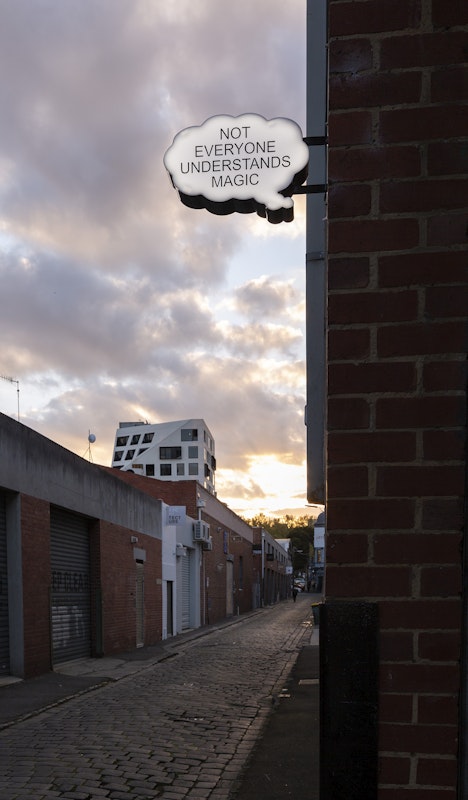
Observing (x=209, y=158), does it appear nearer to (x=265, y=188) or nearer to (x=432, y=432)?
(x=265, y=188)

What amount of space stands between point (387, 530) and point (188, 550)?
3463cm

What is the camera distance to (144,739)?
29.2ft

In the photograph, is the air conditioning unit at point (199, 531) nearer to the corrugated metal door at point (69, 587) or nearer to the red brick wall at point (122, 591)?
the red brick wall at point (122, 591)

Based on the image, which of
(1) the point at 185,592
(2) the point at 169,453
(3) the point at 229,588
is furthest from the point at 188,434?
(1) the point at 185,592

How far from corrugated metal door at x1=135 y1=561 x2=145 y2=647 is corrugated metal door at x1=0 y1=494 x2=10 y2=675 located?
10130 mm

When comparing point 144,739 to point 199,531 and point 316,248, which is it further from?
point 199,531

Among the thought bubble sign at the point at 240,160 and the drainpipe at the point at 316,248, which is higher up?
the drainpipe at the point at 316,248

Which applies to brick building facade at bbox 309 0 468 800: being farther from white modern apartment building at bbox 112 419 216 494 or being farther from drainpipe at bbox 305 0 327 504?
white modern apartment building at bbox 112 419 216 494

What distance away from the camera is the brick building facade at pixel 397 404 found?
2111mm

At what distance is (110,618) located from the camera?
2058 centimetres

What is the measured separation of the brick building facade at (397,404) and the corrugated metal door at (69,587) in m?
15.3

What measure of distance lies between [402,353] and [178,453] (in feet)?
358

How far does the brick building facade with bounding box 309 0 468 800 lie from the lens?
2.11 meters

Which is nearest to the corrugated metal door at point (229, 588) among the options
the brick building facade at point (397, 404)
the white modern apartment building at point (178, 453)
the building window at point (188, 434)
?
the brick building facade at point (397, 404)
